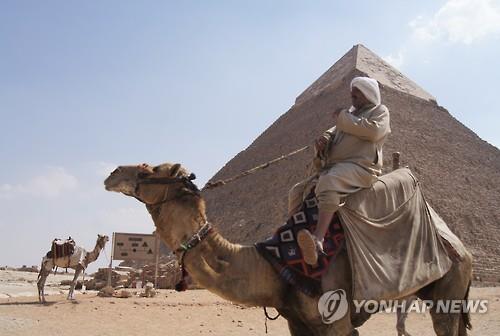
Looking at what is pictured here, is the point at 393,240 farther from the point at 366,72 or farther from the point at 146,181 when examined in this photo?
the point at 366,72

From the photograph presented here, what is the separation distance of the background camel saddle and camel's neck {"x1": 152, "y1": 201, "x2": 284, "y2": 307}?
47cm

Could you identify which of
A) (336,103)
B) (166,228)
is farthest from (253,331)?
(336,103)

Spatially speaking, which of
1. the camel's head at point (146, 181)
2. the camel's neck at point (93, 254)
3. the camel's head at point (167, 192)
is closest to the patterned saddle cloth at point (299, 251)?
the camel's head at point (167, 192)

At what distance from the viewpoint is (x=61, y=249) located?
1277 cm

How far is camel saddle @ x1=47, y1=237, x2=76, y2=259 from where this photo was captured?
1273 cm

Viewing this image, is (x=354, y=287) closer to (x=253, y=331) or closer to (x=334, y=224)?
(x=334, y=224)

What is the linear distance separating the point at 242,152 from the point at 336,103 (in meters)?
16.7

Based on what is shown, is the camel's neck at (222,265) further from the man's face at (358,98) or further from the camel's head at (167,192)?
the man's face at (358,98)

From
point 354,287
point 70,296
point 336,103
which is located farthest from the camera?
point 336,103

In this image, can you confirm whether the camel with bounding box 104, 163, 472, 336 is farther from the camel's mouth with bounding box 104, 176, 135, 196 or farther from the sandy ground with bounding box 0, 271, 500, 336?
the sandy ground with bounding box 0, 271, 500, 336

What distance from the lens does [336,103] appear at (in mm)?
57719

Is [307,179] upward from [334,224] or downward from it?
upward

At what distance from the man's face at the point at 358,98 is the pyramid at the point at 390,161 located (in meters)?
35.7

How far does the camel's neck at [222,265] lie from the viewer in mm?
2961
